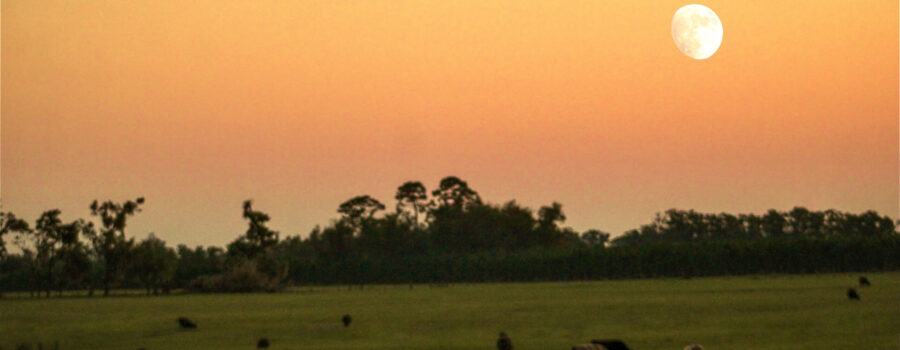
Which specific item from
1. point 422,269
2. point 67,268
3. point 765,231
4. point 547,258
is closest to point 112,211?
point 67,268

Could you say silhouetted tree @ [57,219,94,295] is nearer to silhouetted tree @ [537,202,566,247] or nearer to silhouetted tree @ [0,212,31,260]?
silhouetted tree @ [0,212,31,260]

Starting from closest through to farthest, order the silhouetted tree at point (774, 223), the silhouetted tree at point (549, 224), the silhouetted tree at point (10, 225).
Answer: the silhouetted tree at point (10, 225), the silhouetted tree at point (549, 224), the silhouetted tree at point (774, 223)

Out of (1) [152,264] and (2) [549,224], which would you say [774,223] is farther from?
(1) [152,264]

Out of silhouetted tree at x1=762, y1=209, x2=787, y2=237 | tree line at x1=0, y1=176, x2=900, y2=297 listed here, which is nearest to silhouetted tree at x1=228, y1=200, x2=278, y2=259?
tree line at x1=0, y1=176, x2=900, y2=297

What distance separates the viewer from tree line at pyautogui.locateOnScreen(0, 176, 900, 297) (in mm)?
93438

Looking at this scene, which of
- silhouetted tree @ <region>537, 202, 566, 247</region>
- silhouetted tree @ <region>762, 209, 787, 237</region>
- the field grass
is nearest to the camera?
the field grass

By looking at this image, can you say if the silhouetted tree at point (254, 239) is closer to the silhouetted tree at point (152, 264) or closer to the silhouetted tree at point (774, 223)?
the silhouetted tree at point (152, 264)

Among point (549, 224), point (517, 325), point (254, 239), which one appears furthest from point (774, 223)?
point (517, 325)

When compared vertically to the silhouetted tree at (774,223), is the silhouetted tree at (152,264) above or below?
below

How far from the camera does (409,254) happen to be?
147250 mm

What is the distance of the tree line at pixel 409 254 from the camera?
93.4m

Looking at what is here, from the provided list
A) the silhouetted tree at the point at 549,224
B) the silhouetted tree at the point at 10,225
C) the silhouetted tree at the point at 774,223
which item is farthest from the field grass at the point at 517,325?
the silhouetted tree at the point at 774,223

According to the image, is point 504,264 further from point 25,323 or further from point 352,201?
point 25,323

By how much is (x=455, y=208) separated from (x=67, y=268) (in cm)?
8181
